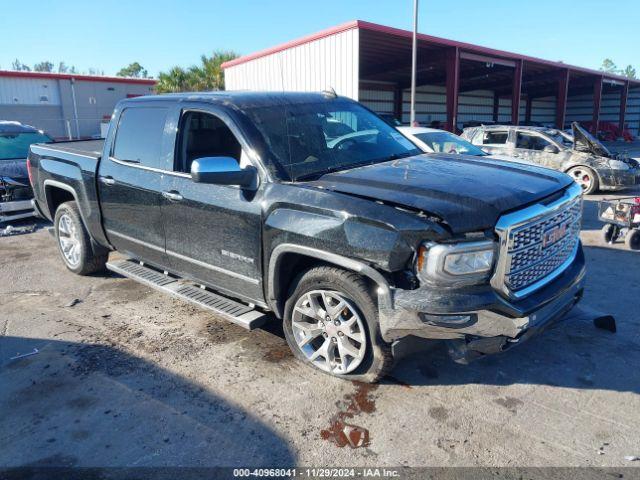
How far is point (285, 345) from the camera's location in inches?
158

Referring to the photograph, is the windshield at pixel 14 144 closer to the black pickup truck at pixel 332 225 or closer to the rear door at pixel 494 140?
the black pickup truck at pixel 332 225

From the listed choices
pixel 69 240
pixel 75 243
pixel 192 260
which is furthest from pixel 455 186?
pixel 69 240

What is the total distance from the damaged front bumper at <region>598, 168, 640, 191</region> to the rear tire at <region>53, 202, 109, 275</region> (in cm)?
1118

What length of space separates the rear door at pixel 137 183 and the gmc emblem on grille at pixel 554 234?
9.69 feet

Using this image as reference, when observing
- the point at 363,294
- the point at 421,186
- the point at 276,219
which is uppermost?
the point at 421,186

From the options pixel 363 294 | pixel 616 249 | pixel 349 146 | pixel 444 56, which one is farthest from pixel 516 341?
pixel 444 56

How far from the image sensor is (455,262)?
2762 mm

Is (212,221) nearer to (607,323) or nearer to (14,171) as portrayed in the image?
(607,323)

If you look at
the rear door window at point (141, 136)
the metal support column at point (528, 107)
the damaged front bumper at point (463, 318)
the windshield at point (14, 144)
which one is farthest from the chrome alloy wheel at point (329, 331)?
the metal support column at point (528, 107)

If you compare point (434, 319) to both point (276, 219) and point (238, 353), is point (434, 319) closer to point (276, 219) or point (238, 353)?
point (276, 219)

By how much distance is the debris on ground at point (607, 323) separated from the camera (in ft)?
13.5

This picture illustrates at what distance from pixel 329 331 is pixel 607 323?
247 centimetres

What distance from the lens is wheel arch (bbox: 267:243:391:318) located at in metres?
2.92

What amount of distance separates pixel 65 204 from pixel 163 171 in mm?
2232
